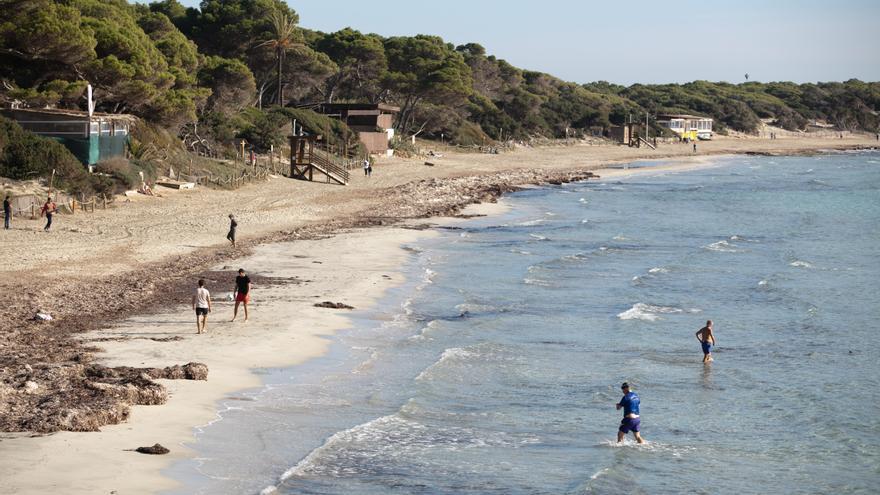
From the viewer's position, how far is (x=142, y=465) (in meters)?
14.9

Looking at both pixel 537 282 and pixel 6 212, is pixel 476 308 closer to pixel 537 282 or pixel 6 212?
pixel 537 282

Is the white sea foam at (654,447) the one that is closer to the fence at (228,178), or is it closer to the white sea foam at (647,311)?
the white sea foam at (647,311)

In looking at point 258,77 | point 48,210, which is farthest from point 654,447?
point 258,77

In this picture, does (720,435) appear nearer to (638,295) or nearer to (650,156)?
(638,295)

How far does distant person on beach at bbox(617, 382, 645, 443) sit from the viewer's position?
17609mm

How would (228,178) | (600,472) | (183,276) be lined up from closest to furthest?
(600,472) < (183,276) < (228,178)

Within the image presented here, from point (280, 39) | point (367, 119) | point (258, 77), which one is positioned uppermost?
point (280, 39)

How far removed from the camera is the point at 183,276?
2983 cm

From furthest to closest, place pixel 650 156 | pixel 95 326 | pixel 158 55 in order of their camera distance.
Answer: pixel 650 156 → pixel 158 55 → pixel 95 326

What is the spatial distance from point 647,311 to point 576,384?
8.93 metres

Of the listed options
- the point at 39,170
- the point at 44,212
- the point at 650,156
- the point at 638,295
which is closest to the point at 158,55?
the point at 39,170

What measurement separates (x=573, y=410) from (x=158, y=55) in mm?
38008

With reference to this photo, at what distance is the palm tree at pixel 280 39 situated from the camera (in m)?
73.5

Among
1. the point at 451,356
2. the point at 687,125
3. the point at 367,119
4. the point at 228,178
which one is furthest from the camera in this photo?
the point at 687,125
